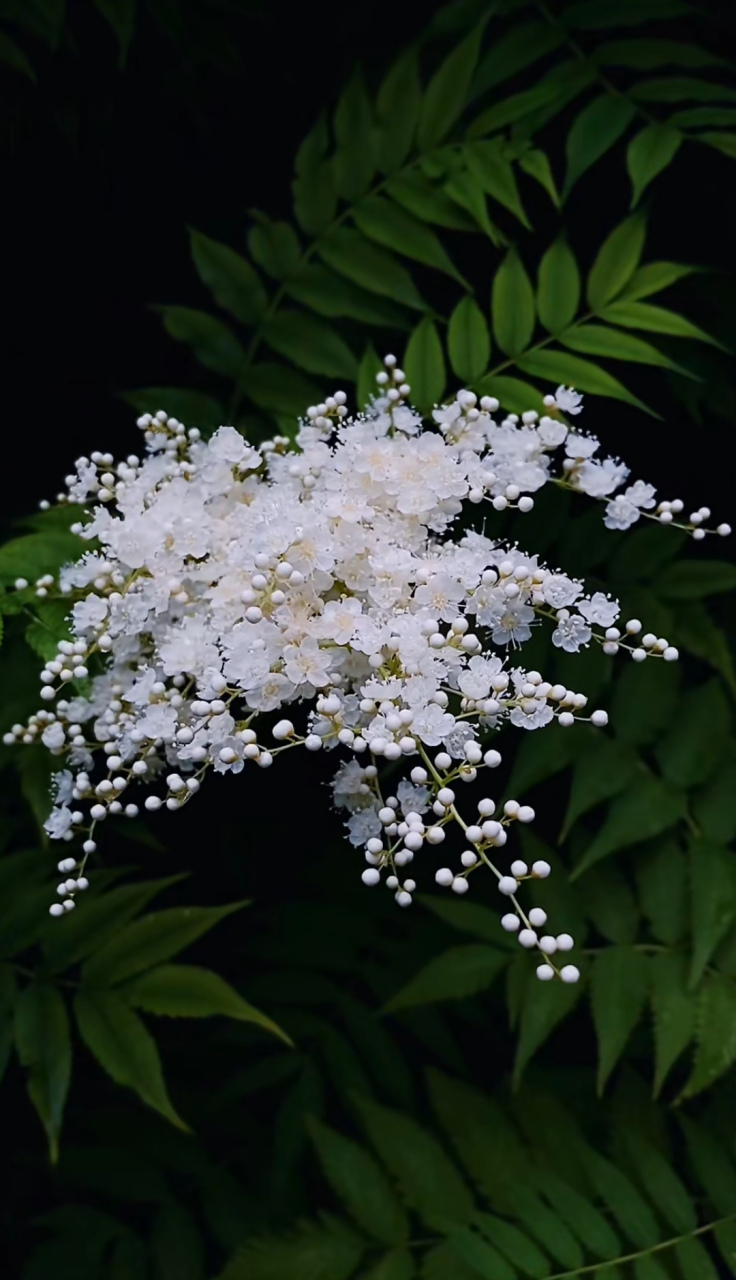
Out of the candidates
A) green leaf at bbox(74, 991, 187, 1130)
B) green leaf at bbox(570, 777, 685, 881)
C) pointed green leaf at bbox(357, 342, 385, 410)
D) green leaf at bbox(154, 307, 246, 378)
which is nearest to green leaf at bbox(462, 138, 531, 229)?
pointed green leaf at bbox(357, 342, 385, 410)

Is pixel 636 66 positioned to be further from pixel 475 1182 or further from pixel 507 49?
pixel 475 1182

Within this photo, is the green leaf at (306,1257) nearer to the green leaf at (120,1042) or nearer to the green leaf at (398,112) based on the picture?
the green leaf at (120,1042)

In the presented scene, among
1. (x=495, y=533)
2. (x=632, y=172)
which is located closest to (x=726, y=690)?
(x=495, y=533)

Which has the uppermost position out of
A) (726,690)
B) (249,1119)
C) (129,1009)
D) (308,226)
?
(308,226)

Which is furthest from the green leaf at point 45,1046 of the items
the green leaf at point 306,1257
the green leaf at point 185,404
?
the green leaf at point 185,404

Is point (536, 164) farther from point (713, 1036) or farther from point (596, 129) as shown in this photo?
point (713, 1036)
